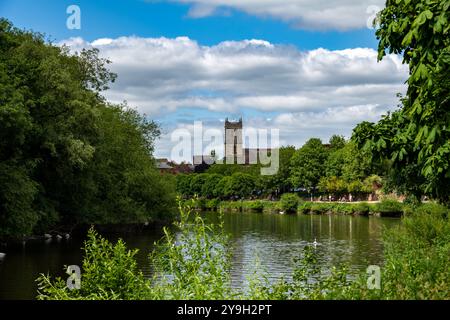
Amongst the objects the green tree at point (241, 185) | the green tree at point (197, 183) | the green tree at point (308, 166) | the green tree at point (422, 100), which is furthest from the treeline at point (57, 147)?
the green tree at point (197, 183)

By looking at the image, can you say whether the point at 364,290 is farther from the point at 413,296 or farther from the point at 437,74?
the point at 437,74

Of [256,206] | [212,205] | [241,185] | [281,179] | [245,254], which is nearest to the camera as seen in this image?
[245,254]

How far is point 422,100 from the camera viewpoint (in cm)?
1131

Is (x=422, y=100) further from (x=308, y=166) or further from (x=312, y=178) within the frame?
(x=308, y=166)

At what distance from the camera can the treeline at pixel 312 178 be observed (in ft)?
393

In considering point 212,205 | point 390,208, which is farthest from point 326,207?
point 212,205

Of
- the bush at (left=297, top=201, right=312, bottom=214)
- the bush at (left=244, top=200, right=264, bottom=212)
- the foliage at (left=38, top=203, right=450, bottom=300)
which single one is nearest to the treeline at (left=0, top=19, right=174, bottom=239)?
the foliage at (left=38, top=203, right=450, bottom=300)

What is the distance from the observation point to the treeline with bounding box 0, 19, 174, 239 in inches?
1455

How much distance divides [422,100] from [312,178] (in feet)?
398

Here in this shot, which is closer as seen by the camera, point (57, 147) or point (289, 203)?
point (57, 147)

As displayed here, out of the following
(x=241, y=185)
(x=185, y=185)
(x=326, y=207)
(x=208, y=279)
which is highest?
(x=208, y=279)

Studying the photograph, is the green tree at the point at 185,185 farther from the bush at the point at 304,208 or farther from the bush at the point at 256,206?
the bush at the point at 304,208

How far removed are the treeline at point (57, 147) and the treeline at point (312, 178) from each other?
57.9m

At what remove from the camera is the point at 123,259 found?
12.9 m
